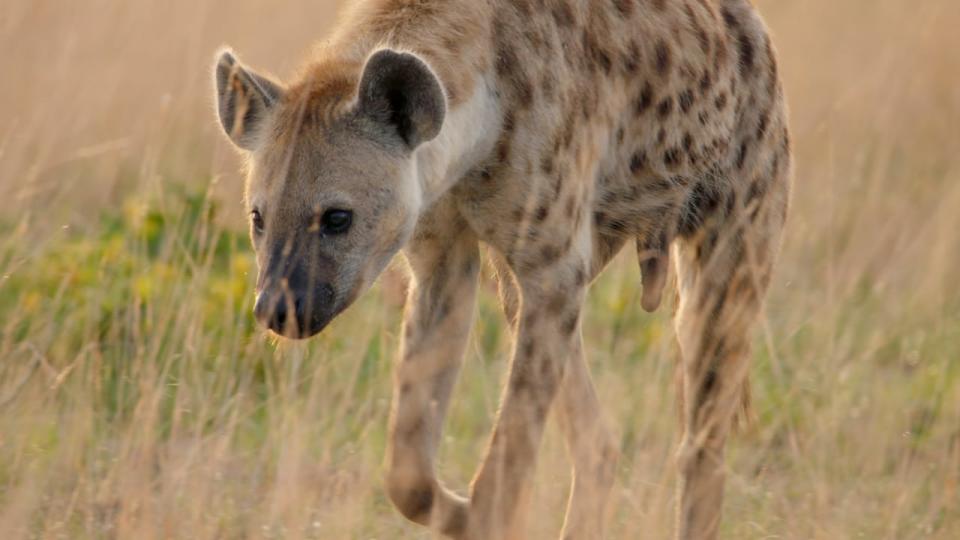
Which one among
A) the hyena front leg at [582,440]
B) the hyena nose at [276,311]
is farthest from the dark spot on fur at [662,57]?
the hyena nose at [276,311]

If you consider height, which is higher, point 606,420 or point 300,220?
point 300,220

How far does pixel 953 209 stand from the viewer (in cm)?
632

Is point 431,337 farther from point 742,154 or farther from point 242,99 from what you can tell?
point 742,154

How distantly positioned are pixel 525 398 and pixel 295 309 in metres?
0.64

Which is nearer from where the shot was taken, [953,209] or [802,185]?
[953,209]

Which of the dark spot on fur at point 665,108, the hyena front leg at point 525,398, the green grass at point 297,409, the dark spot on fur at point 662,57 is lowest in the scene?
the green grass at point 297,409

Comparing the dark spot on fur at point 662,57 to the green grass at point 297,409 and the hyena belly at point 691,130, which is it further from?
the green grass at point 297,409

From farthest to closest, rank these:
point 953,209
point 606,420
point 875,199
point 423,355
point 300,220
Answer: point 875,199 → point 953,209 → point 606,420 → point 423,355 → point 300,220

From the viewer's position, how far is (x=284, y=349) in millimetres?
4297

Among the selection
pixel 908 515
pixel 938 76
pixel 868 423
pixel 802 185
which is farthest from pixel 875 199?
pixel 908 515

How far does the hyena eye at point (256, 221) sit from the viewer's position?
133 inches

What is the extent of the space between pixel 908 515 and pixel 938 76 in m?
4.24

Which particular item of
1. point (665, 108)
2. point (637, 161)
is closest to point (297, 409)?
point (637, 161)

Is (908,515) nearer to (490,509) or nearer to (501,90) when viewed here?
(490,509)
